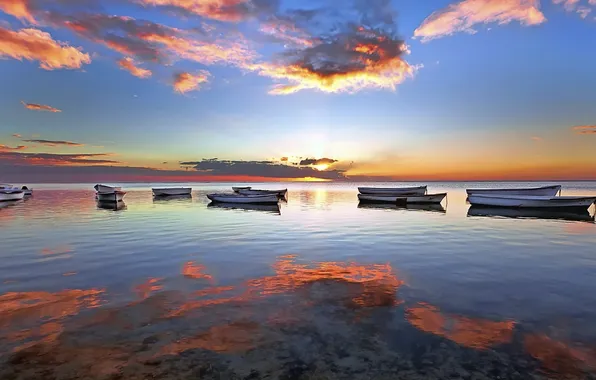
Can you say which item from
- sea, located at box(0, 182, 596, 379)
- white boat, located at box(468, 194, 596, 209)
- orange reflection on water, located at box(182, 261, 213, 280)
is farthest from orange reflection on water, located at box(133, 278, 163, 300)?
white boat, located at box(468, 194, 596, 209)

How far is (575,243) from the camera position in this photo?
20.2 m

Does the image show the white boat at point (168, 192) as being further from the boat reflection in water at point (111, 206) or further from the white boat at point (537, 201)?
the white boat at point (537, 201)

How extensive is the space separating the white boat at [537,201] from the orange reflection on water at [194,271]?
43637mm

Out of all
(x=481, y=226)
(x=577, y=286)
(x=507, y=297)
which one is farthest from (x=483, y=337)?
(x=481, y=226)

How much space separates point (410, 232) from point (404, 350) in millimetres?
17986

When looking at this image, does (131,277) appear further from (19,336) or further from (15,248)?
(15,248)

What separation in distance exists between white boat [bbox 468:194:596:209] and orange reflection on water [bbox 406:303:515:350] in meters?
41.3

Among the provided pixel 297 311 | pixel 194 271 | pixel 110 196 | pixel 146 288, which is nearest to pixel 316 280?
pixel 297 311

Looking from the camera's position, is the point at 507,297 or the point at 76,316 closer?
the point at 76,316

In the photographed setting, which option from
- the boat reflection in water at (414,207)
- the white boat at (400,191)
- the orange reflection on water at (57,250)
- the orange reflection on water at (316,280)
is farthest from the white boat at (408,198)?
the orange reflection on water at (57,250)

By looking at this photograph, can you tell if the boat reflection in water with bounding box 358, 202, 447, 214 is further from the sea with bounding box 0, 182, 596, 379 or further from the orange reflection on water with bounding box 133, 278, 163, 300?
the orange reflection on water with bounding box 133, 278, 163, 300

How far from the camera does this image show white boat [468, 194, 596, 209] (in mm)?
39312

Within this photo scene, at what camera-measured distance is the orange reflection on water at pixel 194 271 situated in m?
12.9

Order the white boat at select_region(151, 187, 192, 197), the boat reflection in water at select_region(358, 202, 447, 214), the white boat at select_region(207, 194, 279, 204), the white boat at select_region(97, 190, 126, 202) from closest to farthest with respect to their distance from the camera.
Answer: the boat reflection in water at select_region(358, 202, 447, 214) < the white boat at select_region(207, 194, 279, 204) < the white boat at select_region(97, 190, 126, 202) < the white boat at select_region(151, 187, 192, 197)
